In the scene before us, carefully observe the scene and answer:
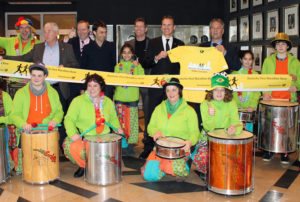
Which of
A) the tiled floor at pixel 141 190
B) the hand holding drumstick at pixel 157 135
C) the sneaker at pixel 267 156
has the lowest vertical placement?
the tiled floor at pixel 141 190

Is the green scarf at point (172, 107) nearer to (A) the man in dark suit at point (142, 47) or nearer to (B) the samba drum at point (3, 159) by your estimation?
(A) the man in dark suit at point (142, 47)

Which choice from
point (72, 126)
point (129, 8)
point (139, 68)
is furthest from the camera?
point (129, 8)

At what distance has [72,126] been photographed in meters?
3.74

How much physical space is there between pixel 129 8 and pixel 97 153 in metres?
6.25

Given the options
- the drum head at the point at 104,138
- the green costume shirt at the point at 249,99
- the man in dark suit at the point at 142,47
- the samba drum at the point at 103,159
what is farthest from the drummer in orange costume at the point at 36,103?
the green costume shirt at the point at 249,99

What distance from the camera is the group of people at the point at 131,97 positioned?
12.0 ft

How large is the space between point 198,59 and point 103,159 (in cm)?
183

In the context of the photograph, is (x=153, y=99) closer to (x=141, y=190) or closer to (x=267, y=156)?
(x=141, y=190)

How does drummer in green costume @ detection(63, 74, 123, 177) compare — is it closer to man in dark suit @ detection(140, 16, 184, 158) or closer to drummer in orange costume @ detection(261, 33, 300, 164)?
man in dark suit @ detection(140, 16, 184, 158)

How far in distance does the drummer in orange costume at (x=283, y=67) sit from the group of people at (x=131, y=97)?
1cm

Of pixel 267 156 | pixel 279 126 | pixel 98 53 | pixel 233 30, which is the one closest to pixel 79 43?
pixel 98 53

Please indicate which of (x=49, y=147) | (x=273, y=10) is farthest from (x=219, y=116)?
(x=273, y=10)

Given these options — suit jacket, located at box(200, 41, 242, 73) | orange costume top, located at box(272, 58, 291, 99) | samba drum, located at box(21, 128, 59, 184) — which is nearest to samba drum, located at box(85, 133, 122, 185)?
samba drum, located at box(21, 128, 59, 184)

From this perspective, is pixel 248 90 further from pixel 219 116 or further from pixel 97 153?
pixel 97 153
